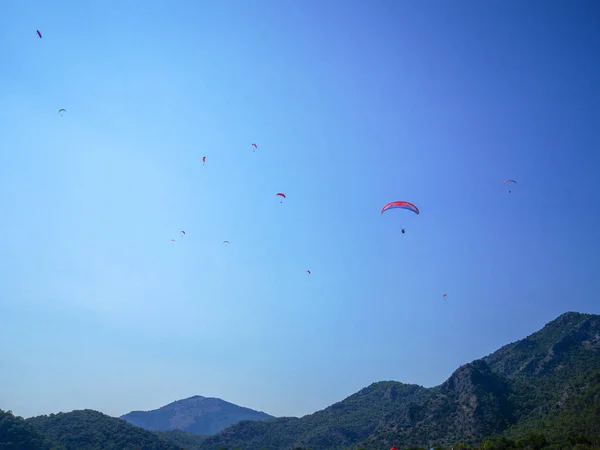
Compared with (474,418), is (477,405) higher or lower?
higher

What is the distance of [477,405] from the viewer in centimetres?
9806

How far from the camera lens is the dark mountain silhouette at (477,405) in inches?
3519

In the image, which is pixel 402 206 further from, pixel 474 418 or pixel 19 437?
pixel 19 437

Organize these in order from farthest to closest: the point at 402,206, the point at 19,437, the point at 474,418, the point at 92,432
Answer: the point at 92,432 < the point at 474,418 < the point at 19,437 < the point at 402,206

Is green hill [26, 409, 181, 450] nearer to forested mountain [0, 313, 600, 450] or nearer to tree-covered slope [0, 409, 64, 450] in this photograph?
forested mountain [0, 313, 600, 450]

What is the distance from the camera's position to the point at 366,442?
11238 centimetres

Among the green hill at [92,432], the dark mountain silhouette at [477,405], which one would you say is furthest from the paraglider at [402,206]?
the green hill at [92,432]

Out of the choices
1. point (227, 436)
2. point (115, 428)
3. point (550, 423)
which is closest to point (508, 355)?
point (550, 423)

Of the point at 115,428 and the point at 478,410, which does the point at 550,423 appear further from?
the point at 115,428

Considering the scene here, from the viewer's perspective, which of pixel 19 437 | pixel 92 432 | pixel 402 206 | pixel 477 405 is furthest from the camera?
pixel 92 432

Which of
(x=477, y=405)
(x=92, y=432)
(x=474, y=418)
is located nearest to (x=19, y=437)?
(x=92, y=432)

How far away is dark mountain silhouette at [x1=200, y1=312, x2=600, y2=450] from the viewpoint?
89375 millimetres

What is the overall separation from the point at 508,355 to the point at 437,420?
167ft

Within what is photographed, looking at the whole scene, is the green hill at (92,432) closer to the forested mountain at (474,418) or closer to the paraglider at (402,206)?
the forested mountain at (474,418)
